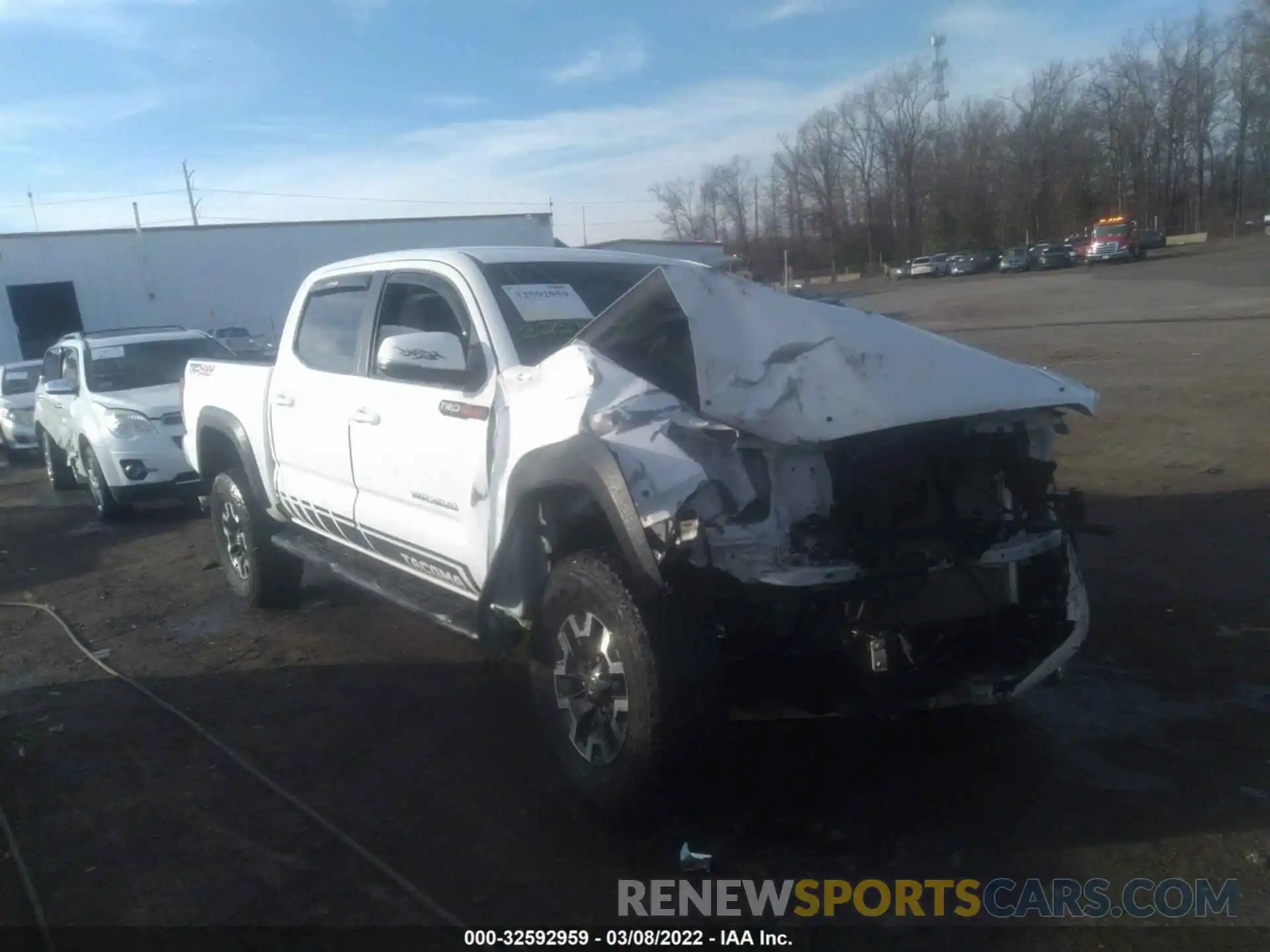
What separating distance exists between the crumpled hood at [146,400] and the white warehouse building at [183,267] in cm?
2563

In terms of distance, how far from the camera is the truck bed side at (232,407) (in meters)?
6.34

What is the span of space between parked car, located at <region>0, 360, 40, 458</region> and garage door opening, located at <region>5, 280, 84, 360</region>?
20578mm

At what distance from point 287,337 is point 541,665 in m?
3.13

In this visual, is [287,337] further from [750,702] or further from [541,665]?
[750,702]

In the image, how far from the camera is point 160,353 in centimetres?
1133

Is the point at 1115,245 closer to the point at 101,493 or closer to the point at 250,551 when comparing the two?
the point at 101,493

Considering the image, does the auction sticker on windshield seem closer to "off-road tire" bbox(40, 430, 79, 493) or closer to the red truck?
"off-road tire" bbox(40, 430, 79, 493)

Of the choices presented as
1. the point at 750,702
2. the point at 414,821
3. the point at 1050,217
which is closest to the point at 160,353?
the point at 414,821

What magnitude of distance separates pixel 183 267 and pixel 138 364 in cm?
2872

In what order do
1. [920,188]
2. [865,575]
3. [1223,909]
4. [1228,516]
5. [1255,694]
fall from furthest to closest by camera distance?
[920,188] < [1228,516] < [1255,694] < [865,575] < [1223,909]

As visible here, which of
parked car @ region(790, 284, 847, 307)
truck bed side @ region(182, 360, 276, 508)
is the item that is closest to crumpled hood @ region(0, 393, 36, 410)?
truck bed side @ region(182, 360, 276, 508)

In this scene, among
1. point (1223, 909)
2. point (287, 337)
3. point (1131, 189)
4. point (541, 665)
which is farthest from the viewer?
point (1131, 189)

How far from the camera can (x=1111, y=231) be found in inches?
2099

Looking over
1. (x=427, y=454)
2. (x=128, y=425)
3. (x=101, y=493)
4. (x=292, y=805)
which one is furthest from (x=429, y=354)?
(x=101, y=493)
